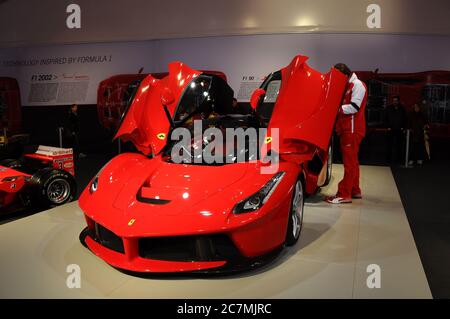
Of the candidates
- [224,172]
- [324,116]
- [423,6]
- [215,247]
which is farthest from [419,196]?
[423,6]

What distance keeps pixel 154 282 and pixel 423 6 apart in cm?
841

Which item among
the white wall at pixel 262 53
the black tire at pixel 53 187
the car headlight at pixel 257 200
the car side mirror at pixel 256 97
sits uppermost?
the white wall at pixel 262 53

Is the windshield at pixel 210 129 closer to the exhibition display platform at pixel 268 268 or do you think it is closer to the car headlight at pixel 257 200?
the car headlight at pixel 257 200

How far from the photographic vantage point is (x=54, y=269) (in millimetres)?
3018

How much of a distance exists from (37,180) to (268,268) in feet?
9.92

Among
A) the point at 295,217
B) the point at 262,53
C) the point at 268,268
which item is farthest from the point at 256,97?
the point at 262,53

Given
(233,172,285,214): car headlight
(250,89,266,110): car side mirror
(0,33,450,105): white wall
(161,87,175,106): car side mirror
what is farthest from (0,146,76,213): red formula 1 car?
(0,33,450,105): white wall

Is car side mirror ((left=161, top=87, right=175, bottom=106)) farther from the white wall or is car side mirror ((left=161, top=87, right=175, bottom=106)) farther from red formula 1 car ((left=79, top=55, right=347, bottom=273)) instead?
the white wall

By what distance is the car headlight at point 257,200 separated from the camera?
9.28ft

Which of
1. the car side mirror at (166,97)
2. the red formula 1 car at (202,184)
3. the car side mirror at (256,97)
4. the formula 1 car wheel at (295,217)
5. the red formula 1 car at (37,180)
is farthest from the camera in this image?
the red formula 1 car at (37,180)

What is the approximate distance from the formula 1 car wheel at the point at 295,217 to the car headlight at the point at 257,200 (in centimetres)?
35

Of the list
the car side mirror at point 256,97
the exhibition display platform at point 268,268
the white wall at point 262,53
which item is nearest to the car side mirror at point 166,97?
the car side mirror at point 256,97
